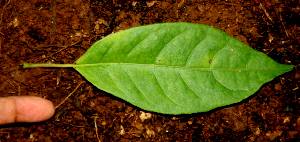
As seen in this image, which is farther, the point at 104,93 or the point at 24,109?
the point at 104,93

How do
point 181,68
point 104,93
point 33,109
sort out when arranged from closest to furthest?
point 181,68
point 33,109
point 104,93

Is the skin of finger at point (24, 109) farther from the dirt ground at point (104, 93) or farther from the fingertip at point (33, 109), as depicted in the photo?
the dirt ground at point (104, 93)

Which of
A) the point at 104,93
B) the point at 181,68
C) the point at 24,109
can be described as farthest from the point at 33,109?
the point at 181,68

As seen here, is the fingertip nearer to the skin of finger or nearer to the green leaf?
the skin of finger

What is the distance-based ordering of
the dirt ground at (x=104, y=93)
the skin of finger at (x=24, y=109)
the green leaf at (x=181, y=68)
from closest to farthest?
1. the green leaf at (x=181, y=68)
2. the skin of finger at (x=24, y=109)
3. the dirt ground at (x=104, y=93)

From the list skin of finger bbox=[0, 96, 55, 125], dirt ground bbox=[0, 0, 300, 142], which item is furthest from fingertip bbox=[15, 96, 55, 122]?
dirt ground bbox=[0, 0, 300, 142]

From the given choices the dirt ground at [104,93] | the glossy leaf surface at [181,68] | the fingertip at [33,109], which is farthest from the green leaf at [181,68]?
the fingertip at [33,109]

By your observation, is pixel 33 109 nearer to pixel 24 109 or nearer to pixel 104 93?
pixel 24 109
